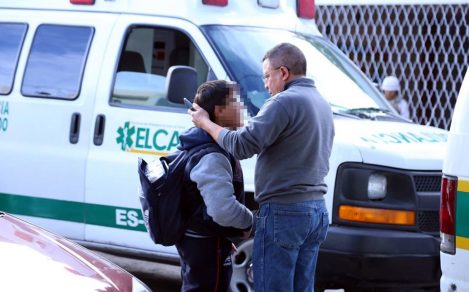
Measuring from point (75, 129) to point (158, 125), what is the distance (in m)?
0.71

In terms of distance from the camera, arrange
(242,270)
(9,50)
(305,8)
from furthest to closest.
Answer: (305,8) → (9,50) → (242,270)

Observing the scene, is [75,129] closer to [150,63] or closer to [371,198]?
[150,63]

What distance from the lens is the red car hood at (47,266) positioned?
4098mm

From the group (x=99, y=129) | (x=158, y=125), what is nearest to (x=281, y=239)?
(x=158, y=125)

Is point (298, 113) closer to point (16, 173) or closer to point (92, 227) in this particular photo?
point (92, 227)

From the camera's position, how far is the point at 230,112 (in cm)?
540

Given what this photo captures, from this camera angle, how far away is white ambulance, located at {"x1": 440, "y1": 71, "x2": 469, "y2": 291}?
5406mm

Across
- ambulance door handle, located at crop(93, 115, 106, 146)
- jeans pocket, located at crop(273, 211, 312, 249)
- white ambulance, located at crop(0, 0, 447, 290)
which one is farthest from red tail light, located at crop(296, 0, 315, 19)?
jeans pocket, located at crop(273, 211, 312, 249)

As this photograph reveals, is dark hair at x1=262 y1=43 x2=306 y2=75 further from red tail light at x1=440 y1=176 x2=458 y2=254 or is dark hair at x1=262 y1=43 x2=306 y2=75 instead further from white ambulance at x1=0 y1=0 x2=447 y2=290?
white ambulance at x1=0 y1=0 x2=447 y2=290

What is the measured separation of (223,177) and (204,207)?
0.21m

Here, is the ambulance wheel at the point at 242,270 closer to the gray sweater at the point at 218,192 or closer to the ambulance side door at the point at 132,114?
the ambulance side door at the point at 132,114

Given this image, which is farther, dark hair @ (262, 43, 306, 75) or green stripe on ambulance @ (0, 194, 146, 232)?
green stripe on ambulance @ (0, 194, 146, 232)

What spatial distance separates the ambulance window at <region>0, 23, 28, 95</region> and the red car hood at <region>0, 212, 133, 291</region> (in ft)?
11.5

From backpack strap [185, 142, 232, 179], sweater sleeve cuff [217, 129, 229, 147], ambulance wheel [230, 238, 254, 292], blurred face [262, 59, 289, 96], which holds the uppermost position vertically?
blurred face [262, 59, 289, 96]
